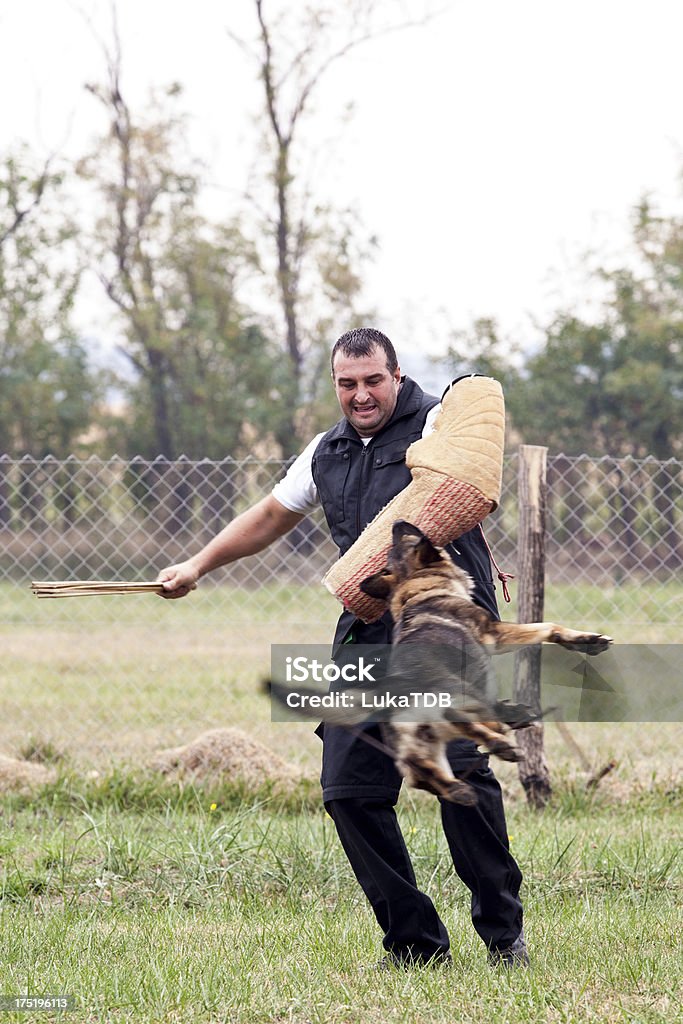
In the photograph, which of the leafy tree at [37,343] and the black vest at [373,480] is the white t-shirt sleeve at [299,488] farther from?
the leafy tree at [37,343]

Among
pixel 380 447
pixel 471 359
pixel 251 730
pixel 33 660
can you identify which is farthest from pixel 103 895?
pixel 471 359

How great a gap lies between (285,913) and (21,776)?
2209mm

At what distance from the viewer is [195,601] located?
484 inches

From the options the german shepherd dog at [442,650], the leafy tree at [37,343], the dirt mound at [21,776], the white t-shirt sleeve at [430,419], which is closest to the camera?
the german shepherd dog at [442,650]

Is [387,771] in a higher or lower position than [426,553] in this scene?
lower

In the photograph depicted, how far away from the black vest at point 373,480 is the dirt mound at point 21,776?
117 inches

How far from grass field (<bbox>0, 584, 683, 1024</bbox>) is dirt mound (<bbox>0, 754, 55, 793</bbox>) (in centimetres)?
8

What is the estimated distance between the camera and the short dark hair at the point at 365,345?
11.0 ft

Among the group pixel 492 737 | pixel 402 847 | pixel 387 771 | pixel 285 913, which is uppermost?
pixel 492 737

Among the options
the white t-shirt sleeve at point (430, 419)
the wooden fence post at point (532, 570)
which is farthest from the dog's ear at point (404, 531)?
the wooden fence post at point (532, 570)

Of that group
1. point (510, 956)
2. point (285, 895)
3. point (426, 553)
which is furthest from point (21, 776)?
point (426, 553)

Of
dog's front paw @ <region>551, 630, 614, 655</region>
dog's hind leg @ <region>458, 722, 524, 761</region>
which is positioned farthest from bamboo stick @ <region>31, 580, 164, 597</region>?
dog's front paw @ <region>551, 630, 614, 655</region>

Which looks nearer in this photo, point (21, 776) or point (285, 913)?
point (285, 913)

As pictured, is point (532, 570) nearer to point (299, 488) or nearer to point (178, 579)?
point (299, 488)
